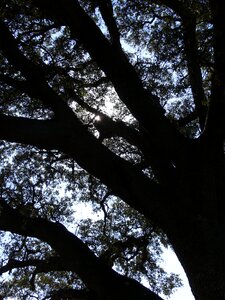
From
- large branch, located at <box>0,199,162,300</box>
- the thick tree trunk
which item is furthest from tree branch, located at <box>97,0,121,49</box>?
large branch, located at <box>0,199,162,300</box>

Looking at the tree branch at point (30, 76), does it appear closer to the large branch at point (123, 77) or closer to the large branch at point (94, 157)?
the large branch at point (94, 157)

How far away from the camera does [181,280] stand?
1077 cm

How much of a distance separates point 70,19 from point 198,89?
322 cm

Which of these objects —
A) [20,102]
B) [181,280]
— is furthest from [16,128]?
[181,280]

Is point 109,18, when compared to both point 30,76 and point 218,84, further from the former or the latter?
point 218,84

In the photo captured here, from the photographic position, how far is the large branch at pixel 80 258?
18.2ft

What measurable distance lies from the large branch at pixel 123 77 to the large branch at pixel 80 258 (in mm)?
2223

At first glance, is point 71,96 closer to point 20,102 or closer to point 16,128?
point 20,102

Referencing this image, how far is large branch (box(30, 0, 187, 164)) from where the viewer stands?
6.48 meters

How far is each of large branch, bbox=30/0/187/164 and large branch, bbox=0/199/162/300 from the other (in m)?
2.22

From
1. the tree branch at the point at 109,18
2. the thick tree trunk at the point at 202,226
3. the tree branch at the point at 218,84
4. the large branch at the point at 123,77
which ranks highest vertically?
the tree branch at the point at 109,18

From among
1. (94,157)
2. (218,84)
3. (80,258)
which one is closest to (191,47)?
(218,84)

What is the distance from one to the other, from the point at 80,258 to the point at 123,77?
10.9 ft

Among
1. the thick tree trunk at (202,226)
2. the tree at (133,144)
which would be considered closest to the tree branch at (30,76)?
the tree at (133,144)
